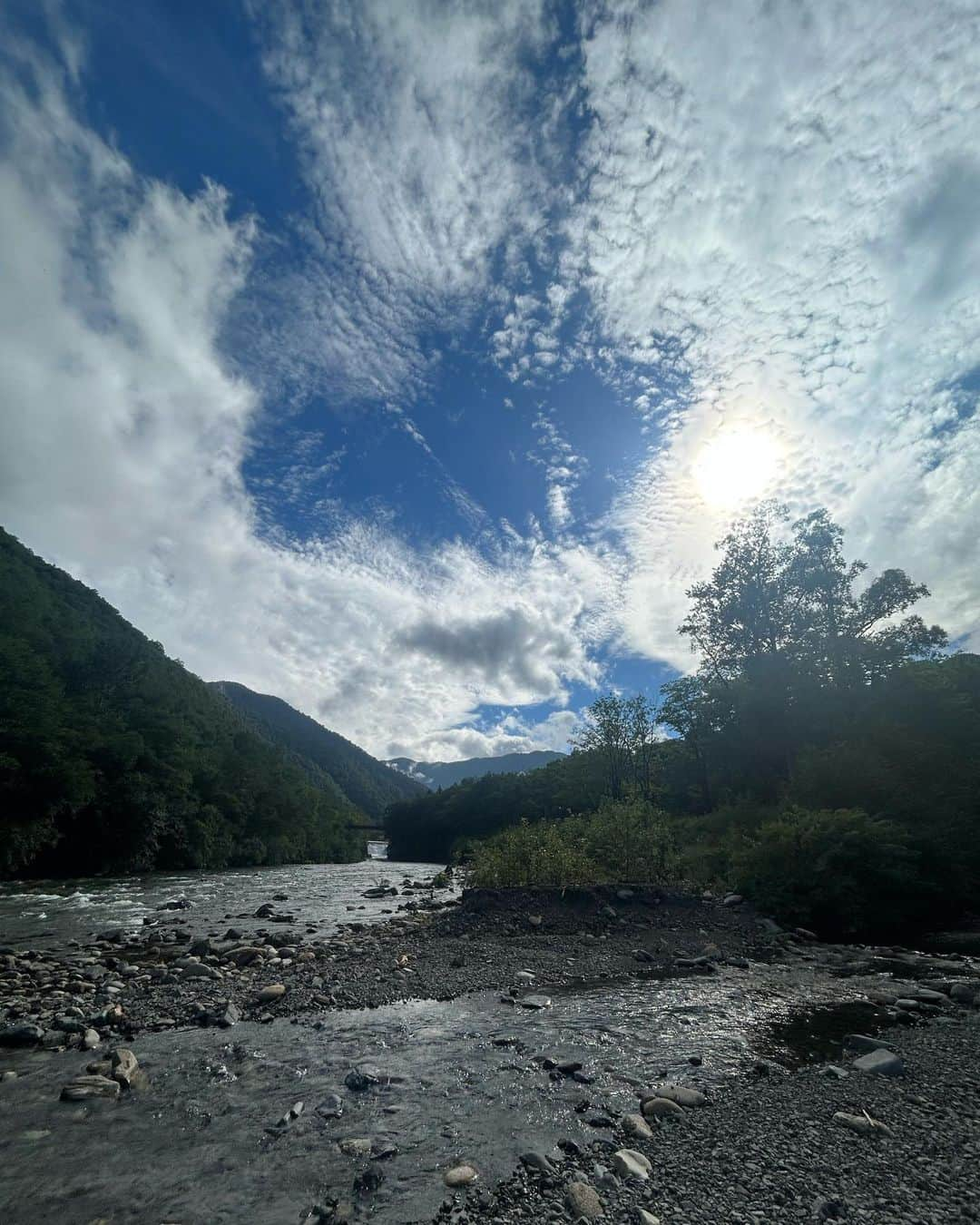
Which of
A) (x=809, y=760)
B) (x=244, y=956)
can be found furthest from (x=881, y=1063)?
(x=809, y=760)

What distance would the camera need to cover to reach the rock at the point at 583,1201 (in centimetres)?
429

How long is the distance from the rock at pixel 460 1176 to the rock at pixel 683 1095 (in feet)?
8.07

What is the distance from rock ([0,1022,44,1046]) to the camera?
7.62m

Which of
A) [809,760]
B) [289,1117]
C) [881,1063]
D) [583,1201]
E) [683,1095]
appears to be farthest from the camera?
[809,760]

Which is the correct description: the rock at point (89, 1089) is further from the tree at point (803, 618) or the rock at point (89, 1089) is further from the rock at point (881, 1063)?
the tree at point (803, 618)

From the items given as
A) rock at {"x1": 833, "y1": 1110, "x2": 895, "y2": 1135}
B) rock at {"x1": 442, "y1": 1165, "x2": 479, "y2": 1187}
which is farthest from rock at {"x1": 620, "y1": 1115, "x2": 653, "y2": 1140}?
rock at {"x1": 833, "y1": 1110, "x2": 895, "y2": 1135}

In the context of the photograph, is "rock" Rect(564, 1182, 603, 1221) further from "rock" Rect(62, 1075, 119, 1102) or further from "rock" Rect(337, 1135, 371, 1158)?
"rock" Rect(62, 1075, 119, 1102)

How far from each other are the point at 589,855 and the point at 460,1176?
61.6ft

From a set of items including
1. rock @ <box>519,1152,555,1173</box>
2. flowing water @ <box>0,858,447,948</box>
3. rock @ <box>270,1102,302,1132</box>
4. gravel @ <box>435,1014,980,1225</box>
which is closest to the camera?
gravel @ <box>435,1014,980,1225</box>

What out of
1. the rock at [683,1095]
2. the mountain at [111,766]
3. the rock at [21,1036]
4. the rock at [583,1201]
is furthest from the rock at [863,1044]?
the mountain at [111,766]

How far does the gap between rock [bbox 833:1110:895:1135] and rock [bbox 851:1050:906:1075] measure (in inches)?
63.3

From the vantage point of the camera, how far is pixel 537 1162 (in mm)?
4988

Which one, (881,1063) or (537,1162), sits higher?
(881,1063)

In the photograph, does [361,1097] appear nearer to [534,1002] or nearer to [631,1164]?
[631,1164]
